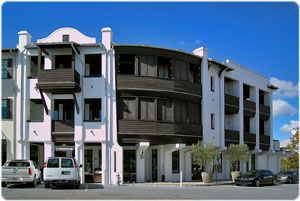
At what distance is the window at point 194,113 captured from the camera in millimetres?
36531

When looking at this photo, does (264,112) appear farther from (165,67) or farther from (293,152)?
(165,67)

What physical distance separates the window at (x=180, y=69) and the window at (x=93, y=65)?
5906 mm

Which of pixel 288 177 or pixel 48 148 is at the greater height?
pixel 48 148

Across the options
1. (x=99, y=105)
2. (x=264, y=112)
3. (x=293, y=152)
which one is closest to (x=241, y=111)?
(x=264, y=112)

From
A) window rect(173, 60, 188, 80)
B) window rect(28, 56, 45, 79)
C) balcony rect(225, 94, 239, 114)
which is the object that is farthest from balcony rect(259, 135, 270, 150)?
window rect(28, 56, 45, 79)

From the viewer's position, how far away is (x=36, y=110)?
35.0 m

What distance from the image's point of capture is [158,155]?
3569 cm

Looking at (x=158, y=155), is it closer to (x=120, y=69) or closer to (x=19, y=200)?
(x=120, y=69)

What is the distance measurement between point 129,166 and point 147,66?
7.65 metres

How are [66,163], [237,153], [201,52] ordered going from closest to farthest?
[66,163], [201,52], [237,153]

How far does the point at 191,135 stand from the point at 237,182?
511cm

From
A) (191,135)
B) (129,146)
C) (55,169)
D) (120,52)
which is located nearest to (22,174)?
(55,169)

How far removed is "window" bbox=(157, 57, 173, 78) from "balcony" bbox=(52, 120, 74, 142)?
7.93 metres

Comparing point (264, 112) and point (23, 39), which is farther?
point (264, 112)
